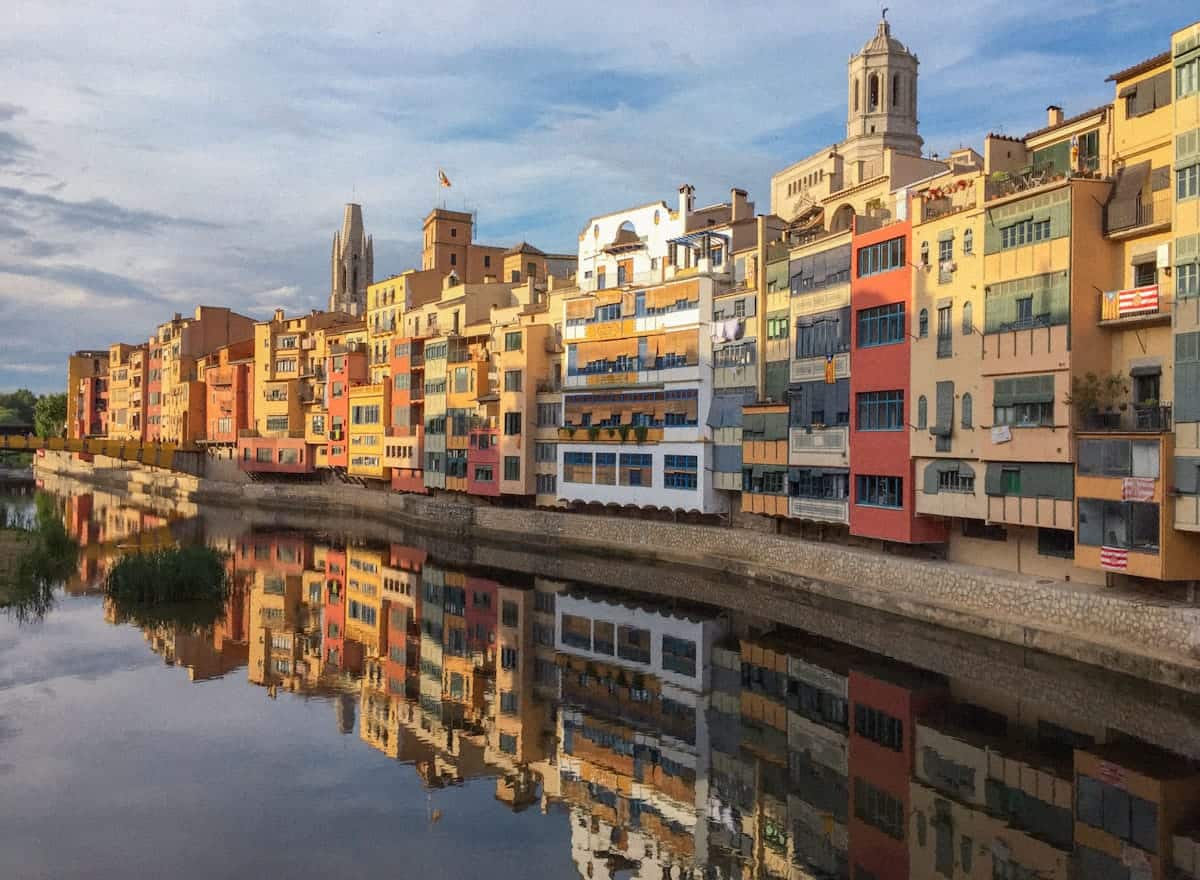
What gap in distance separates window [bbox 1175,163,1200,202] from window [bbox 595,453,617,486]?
3086cm

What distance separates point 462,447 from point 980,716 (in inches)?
1737

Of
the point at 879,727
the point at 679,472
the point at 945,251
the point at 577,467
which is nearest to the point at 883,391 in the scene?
the point at 945,251

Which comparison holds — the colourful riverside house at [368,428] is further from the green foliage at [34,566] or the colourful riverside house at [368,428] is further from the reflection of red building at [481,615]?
the reflection of red building at [481,615]

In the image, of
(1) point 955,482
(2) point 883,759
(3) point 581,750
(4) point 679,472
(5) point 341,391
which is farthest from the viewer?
(5) point 341,391

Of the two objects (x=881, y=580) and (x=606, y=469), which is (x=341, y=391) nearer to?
(x=606, y=469)

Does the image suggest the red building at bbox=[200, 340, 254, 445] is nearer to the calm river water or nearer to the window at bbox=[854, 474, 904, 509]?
the calm river water

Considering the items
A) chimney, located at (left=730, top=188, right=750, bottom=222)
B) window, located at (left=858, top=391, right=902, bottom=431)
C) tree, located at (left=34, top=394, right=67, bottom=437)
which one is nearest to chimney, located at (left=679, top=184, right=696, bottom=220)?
chimney, located at (left=730, top=188, right=750, bottom=222)

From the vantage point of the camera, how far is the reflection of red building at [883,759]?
693 inches

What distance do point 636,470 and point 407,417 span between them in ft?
83.5

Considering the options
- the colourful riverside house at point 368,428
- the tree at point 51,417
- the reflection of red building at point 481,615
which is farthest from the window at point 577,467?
the tree at point 51,417

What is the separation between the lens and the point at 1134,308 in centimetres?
2723

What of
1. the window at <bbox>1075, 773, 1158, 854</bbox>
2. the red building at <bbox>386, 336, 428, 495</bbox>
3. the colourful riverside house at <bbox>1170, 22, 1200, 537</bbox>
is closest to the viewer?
the window at <bbox>1075, 773, 1158, 854</bbox>

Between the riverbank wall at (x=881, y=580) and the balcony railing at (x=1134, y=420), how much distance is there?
4.29 metres

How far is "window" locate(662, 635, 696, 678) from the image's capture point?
30047 millimetres
